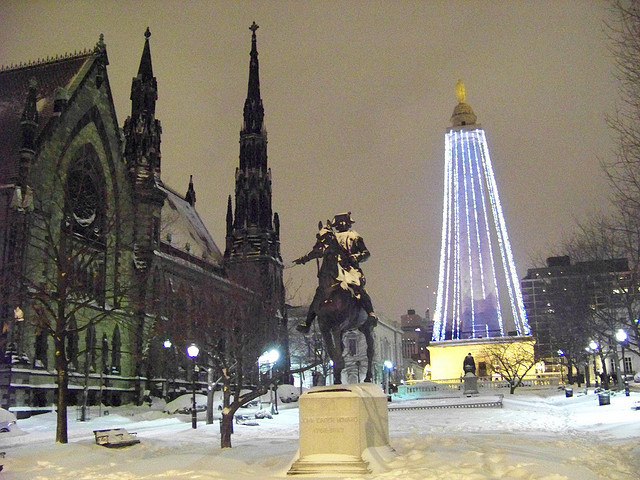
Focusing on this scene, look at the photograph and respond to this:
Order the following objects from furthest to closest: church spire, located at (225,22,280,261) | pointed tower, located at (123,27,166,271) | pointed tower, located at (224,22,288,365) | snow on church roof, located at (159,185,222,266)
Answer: church spire, located at (225,22,280,261)
pointed tower, located at (224,22,288,365)
snow on church roof, located at (159,185,222,266)
pointed tower, located at (123,27,166,271)

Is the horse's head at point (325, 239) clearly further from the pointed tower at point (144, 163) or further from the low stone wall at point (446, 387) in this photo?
the low stone wall at point (446, 387)

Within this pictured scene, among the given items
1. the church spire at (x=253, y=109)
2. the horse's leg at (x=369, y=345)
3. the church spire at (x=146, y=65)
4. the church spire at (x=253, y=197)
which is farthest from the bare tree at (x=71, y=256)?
the church spire at (x=253, y=109)

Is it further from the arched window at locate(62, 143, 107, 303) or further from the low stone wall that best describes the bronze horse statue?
the low stone wall

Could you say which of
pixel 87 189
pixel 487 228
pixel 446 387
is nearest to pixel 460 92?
pixel 487 228

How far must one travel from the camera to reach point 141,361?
51312mm

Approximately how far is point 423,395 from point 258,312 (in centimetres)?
2221

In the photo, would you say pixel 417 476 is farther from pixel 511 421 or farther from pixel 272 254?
pixel 272 254

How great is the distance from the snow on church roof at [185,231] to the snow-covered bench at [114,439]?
4622 centimetres

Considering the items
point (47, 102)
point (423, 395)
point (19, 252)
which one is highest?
point (47, 102)

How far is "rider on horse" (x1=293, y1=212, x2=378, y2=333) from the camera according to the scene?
15.0 meters

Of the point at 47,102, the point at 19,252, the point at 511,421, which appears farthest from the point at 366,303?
the point at 47,102

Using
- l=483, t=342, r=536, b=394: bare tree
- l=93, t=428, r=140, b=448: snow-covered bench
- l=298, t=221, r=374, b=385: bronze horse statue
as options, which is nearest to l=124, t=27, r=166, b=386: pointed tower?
l=93, t=428, r=140, b=448: snow-covered bench

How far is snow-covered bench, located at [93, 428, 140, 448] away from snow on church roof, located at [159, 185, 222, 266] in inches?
1820

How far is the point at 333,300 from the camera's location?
14727 millimetres
